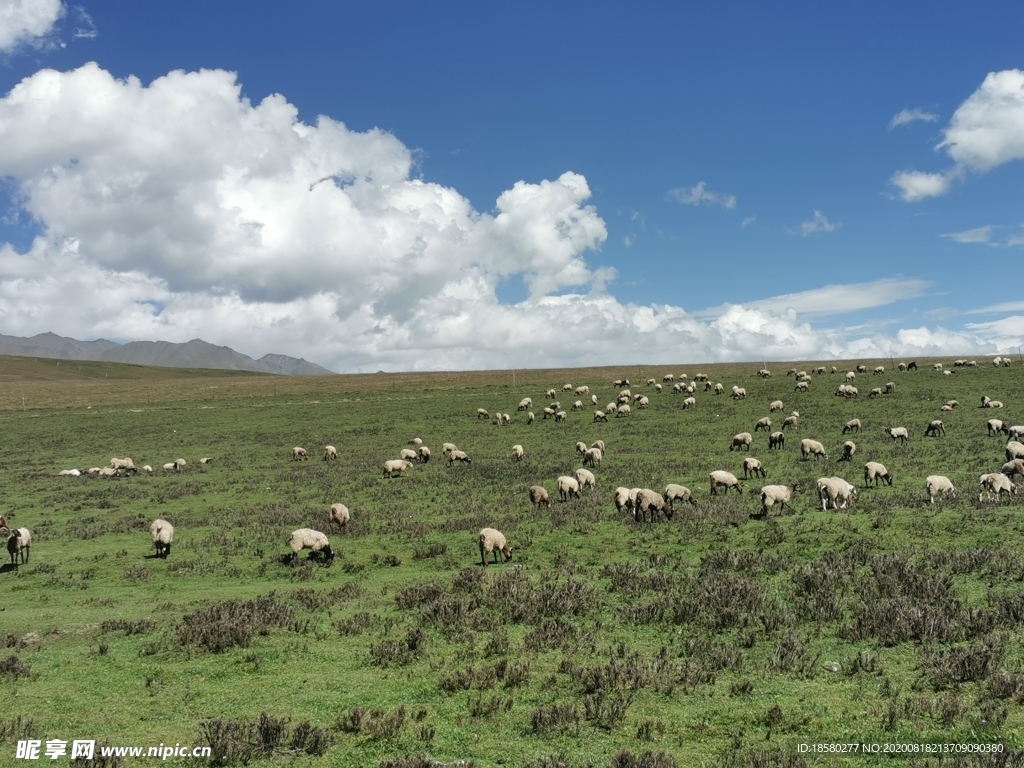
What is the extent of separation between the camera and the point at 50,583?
17422mm

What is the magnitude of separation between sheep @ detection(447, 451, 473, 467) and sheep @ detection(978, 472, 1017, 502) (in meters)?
25.6

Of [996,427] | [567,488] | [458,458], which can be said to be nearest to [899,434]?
[996,427]

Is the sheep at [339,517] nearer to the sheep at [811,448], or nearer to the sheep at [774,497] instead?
the sheep at [774,497]

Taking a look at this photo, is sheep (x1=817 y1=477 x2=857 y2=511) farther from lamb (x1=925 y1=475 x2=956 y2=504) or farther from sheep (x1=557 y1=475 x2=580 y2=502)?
sheep (x1=557 y1=475 x2=580 y2=502)

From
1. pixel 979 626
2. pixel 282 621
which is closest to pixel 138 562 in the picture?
pixel 282 621

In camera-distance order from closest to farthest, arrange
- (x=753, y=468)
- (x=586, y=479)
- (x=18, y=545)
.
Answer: (x=18, y=545) < (x=586, y=479) < (x=753, y=468)

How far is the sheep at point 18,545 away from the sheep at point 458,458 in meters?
21.8

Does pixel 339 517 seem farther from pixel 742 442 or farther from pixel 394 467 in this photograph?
pixel 742 442

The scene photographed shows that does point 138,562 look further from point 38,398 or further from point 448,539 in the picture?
point 38,398

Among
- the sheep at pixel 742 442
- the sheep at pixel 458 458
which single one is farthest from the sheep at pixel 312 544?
the sheep at pixel 742 442

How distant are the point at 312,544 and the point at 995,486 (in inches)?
904

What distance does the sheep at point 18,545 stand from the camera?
19.2m

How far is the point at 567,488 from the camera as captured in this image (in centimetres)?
2625

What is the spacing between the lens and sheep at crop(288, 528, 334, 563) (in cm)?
1905
